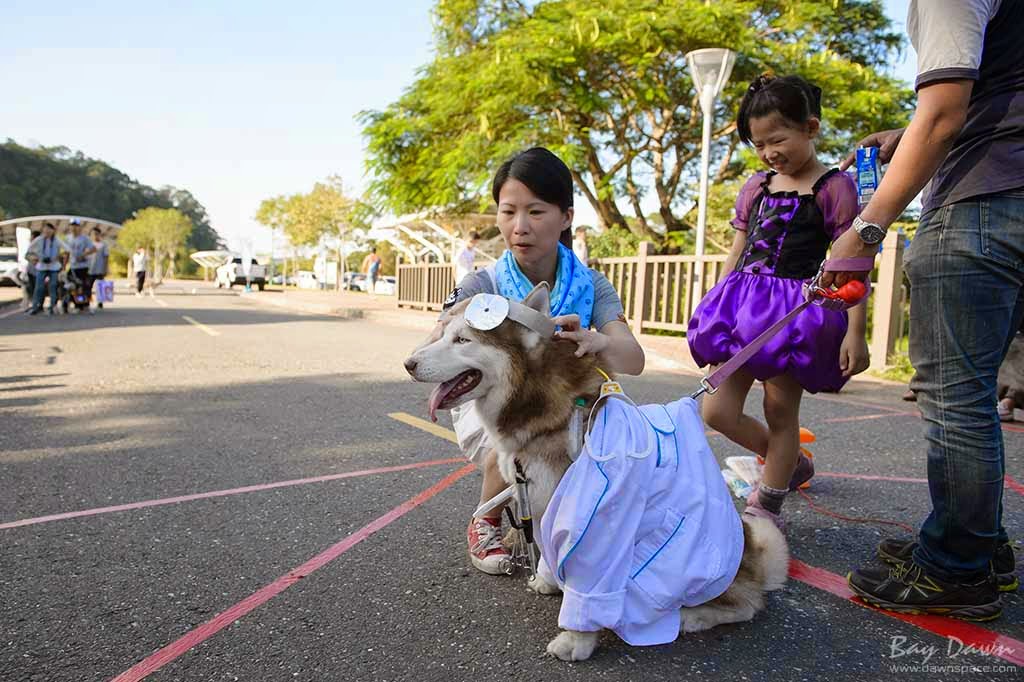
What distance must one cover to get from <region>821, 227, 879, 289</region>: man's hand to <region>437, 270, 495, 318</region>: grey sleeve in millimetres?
1285

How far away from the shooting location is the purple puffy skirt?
2.83 metres

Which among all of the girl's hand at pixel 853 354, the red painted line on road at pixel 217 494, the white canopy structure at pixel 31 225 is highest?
the white canopy structure at pixel 31 225

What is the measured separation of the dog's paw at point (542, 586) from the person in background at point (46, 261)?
16441mm

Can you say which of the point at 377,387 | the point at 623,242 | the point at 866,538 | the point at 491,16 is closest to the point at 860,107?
the point at 623,242

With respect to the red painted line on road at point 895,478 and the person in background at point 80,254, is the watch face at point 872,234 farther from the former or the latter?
the person in background at point 80,254

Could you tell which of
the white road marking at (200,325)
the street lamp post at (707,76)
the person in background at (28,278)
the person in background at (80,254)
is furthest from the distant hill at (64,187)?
the street lamp post at (707,76)

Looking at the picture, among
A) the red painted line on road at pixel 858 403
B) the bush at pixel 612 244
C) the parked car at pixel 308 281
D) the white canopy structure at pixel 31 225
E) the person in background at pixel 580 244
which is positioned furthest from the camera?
the parked car at pixel 308 281

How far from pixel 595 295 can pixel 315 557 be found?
1.63 metres

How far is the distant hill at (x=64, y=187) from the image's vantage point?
310 feet

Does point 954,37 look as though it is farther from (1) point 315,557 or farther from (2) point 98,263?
(2) point 98,263

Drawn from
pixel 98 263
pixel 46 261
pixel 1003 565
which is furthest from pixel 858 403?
pixel 98 263

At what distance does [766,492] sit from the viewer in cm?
313

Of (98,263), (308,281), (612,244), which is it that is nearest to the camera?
(98,263)

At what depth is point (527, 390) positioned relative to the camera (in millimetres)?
2275
